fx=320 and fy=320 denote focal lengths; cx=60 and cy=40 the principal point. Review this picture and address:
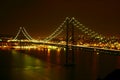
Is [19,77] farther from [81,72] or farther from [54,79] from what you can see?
[81,72]

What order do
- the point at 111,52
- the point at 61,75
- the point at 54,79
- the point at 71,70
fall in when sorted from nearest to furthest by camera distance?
the point at 54,79, the point at 61,75, the point at 71,70, the point at 111,52

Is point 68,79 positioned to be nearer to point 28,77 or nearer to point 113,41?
point 28,77

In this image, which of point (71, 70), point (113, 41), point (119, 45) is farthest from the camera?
point (113, 41)

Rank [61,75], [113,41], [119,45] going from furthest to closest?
[113,41]
[119,45]
[61,75]

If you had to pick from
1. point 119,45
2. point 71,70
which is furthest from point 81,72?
point 119,45

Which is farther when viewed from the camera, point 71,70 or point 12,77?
point 71,70

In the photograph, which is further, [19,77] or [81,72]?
[81,72]

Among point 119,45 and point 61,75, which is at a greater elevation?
point 119,45

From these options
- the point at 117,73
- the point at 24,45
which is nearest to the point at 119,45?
the point at 117,73

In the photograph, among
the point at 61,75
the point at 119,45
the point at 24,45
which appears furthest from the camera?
the point at 24,45
